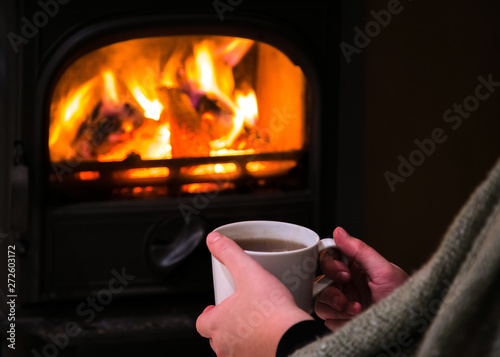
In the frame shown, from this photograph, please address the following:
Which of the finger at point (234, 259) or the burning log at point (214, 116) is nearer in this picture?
the finger at point (234, 259)

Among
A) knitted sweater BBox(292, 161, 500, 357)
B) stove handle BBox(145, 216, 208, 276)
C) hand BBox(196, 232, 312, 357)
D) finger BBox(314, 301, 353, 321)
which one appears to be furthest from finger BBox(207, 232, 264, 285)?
stove handle BBox(145, 216, 208, 276)

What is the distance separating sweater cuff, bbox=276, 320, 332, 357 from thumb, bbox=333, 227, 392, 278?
20 centimetres

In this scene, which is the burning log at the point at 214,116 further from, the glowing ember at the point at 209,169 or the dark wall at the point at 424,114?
the dark wall at the point at 424,114

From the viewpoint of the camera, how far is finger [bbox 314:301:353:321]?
0.82 meters

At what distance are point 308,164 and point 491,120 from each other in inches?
19.2

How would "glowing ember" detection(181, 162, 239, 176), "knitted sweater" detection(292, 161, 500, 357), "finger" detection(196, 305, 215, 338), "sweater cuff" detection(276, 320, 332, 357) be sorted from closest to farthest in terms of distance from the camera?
"knitted sweater" detection(292, 161, 500, 357) < "sweater cuff" detection(276, 320, 332, 357) < "finger" detection(196, 305, 215, 338) < "glowing ember" detection(181, 162, 239, 176)

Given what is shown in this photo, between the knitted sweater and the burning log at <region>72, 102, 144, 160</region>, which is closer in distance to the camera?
the knitted sweater

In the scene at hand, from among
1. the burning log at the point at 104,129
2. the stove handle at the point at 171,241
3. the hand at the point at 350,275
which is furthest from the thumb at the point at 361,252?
the burning log at the point at 104,129

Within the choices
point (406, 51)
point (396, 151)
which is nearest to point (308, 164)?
point (396, 151)

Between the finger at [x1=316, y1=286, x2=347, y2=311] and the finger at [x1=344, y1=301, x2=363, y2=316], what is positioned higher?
the finger at [x1=316, y1=286, x2=347, y2=311]

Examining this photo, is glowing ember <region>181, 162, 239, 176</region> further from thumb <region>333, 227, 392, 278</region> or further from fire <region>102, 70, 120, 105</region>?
thumb <region>333, 227, 392, 278</region>

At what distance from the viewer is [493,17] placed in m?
1.40

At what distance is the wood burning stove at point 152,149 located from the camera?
118 centimetres

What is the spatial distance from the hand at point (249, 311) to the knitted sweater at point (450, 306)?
0.06 metres
